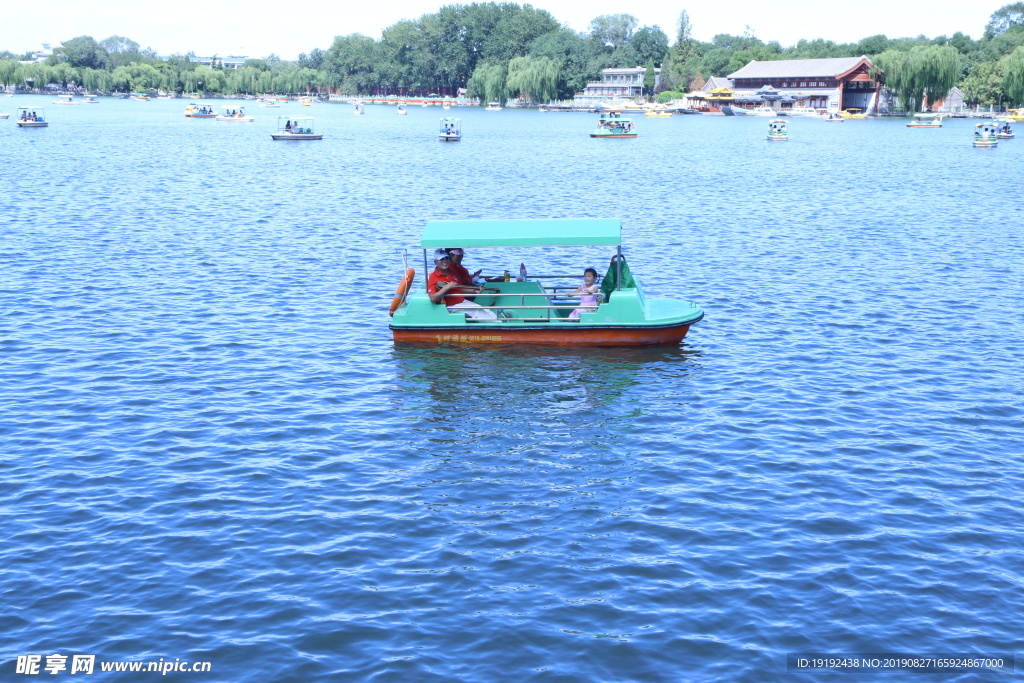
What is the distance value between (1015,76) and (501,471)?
14259 centimetres

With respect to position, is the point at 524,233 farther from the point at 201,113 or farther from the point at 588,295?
the point at 201,113

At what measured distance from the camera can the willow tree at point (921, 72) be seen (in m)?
139

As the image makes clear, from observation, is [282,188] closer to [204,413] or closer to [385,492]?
[204,413]

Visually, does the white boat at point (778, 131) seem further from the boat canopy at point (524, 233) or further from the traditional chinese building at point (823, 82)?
the boat canopy at point (524, 233)

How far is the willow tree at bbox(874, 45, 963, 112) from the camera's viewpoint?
13938cm

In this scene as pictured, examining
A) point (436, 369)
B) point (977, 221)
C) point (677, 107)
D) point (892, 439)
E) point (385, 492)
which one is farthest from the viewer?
point (677, 107)

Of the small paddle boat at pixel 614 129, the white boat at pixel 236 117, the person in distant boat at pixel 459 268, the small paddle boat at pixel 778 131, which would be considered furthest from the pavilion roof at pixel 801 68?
the person in distant boat at pixel 459 268

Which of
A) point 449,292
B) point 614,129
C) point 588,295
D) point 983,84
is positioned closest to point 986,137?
point 614,129

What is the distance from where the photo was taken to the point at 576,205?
50.6 metres

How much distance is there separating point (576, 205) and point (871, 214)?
15.2 m

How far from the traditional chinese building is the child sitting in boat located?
15759 cm

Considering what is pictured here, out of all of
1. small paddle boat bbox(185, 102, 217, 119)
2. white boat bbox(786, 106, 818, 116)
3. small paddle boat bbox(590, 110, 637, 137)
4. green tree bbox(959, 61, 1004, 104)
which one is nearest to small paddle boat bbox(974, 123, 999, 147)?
small paddle boat bbox(590, 110, 637, 137)

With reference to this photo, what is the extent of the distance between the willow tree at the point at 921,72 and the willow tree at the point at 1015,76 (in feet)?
23.6

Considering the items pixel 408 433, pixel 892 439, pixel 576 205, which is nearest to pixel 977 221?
pixel 576 205
